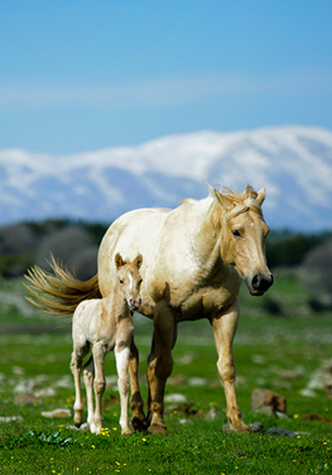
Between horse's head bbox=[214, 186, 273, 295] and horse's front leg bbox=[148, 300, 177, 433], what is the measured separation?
131 cm

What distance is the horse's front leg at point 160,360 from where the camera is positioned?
32.6ft

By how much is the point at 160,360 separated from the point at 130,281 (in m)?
1.87

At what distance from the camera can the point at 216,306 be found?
32.6 feet

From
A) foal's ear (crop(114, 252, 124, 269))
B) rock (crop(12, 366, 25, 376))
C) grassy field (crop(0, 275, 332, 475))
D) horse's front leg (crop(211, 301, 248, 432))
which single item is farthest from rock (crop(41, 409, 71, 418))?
rock (crop(12, 366, 25, 376))

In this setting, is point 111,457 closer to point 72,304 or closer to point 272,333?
point 72,304

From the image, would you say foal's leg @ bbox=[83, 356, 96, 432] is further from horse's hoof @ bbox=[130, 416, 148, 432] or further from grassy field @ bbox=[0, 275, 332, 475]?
horse's hoof @ bbox=[130, 416, 148, 432]

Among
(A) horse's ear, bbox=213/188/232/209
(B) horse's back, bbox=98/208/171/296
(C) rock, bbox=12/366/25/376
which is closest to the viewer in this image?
(A) horse's ear, bbox=213/188/232/209

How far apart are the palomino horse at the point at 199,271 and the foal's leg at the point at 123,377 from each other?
3.02ft

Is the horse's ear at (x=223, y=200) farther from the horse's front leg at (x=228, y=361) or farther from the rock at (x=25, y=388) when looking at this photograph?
the rock at (x=25, y=388)

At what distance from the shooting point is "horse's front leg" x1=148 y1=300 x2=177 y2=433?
9.95 metres

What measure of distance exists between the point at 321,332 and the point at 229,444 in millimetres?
50233

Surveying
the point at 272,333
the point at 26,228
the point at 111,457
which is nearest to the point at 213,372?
the point at 111,457

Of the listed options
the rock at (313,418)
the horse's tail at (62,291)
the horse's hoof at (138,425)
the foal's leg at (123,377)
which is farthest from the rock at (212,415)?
the foal's leg at (123,377)

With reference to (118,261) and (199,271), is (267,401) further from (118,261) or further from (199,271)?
(118,261)
